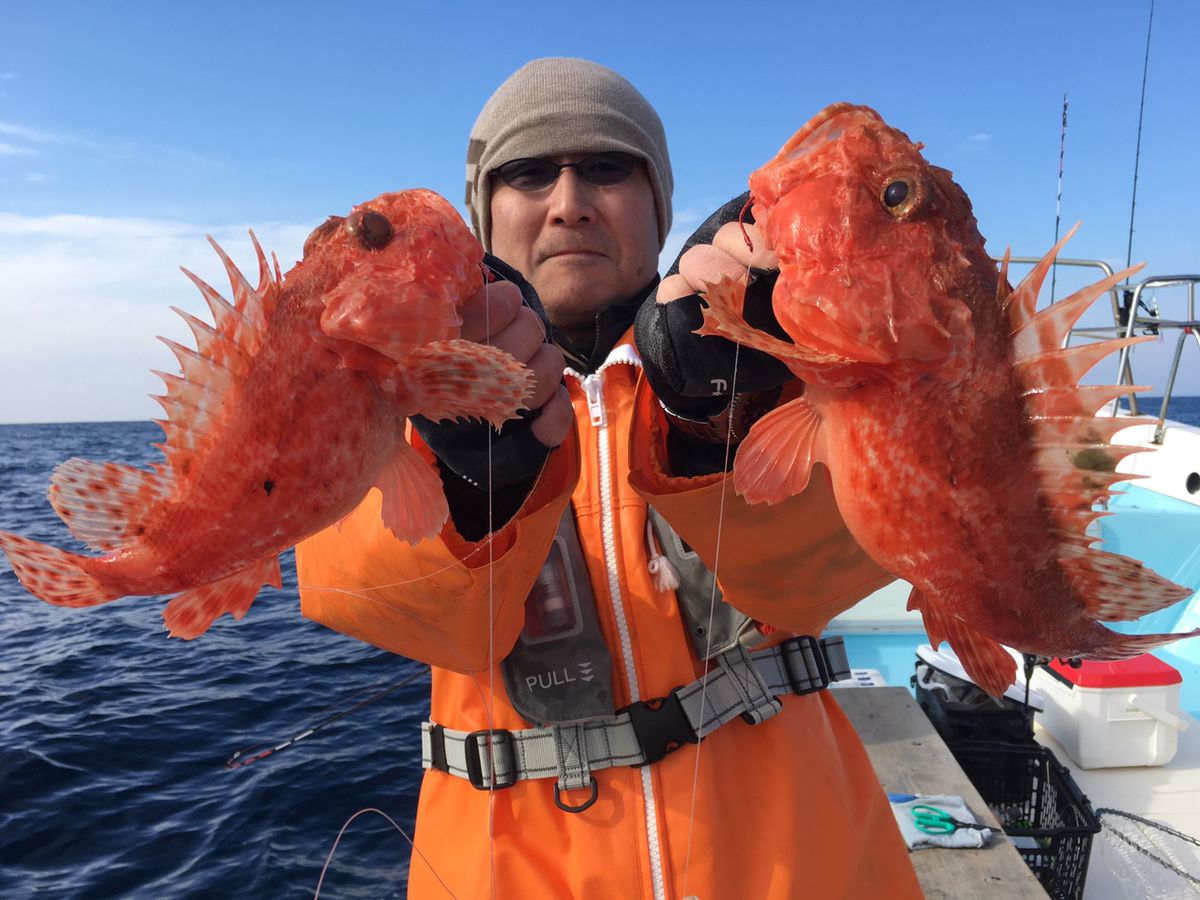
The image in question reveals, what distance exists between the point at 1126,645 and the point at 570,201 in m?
2.39

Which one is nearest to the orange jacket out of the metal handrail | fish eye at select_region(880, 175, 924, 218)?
fish eye at select_region(880, 175, 924, 218)

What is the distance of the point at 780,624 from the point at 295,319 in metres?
1.83

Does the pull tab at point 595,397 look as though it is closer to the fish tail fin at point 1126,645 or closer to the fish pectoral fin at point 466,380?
the fish pectoral fin at point 466,380

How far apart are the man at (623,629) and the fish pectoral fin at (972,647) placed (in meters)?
0.43

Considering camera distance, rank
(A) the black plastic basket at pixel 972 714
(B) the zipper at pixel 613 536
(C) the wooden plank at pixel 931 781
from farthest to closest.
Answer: (A) the black plastic basket at pixel 972 714, (C) the wooden plank at pixel 931 781, (B) the zipper at pixel 613 536

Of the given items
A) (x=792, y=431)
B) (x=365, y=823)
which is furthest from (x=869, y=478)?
(x=365, y=823)

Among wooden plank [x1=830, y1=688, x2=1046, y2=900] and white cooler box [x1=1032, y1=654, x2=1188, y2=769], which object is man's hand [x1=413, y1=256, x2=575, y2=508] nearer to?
wooden plank [x1=830, y1=688, x2=1046, y2=900]

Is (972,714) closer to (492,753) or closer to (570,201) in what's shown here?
(492,753)

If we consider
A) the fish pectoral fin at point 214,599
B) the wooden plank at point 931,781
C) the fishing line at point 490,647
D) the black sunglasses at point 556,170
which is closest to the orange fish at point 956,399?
the fishing line at point 490,647

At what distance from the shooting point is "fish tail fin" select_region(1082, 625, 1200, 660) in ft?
5.65

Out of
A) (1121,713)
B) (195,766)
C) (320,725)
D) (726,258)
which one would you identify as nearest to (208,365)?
(726,258)

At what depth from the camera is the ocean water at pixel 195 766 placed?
6.41 metres

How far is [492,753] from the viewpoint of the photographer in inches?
103

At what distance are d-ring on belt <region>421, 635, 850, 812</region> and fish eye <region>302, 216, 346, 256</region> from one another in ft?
5.63
